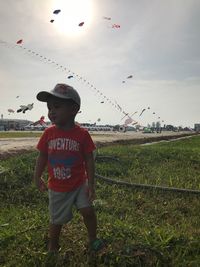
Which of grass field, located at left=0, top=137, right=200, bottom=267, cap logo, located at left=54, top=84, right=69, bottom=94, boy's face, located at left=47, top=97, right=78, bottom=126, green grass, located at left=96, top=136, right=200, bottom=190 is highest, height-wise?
cap logo, located at left=54, top=84, right=69, bottom=94

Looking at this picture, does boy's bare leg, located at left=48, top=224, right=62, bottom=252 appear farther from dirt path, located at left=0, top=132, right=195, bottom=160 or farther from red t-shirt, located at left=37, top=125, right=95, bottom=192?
dirt path, located at left=0, top=132, right=195, bottom=160

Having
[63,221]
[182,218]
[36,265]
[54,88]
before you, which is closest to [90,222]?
[63,221]

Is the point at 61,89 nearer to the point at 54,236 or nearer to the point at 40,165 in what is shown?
the point at 40,165

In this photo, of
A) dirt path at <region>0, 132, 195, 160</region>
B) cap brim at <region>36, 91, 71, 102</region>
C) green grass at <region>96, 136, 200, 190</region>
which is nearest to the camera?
cap brim at <region>36, 91, 71, 102</region>

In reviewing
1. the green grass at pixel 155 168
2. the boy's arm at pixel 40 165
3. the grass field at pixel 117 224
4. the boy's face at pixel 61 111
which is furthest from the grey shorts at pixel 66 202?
the green grass at pixel 155 168

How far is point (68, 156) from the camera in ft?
13.0

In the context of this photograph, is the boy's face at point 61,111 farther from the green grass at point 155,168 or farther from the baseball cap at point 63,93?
the green grass at point 155,168

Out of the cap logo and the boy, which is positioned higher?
the cap logo

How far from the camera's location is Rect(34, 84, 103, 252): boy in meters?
3.95

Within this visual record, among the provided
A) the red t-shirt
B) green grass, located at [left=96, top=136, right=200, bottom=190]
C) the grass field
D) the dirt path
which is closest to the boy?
the red t-shirt

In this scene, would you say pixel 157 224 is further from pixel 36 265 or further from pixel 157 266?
pixel 36 265

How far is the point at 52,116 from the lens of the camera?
156 inches

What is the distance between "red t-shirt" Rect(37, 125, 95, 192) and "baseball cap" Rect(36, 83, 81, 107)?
30cm

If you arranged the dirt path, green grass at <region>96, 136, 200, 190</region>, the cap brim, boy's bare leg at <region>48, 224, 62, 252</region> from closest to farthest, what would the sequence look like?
the cap brim < boy's bare leg at <region>48, 224, 62, 252</region> < green grass at <region>96, 136, 200, 190</region> < the dirt path
